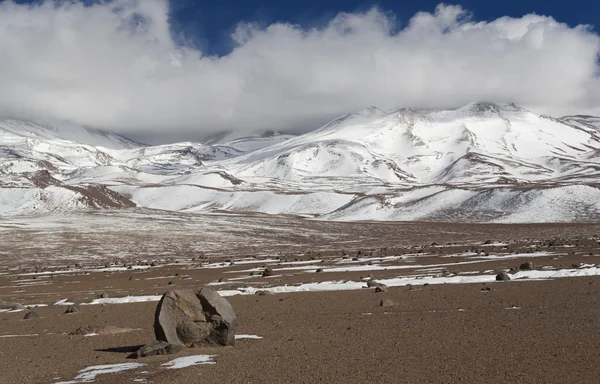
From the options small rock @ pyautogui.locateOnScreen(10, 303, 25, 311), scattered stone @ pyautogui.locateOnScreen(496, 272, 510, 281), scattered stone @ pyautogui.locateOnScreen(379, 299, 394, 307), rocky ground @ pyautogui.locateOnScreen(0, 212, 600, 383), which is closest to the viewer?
rocky ground @ pyautogui.locateOnScreen(0, 212, 600, 383)

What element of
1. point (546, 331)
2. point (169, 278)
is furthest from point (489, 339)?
point (169, 278)

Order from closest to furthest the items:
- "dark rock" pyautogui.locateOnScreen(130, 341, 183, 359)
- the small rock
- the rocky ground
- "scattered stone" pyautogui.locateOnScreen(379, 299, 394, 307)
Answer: the rocky ground → "dark rock" pyautogui.locateOnScreen(130, 341, 183, 359) → "scattered stone" pyautogui.locateOnScreen(379, 299, 394, 307) → the small rock

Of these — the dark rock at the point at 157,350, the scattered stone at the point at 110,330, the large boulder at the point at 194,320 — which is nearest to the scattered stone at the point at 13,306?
the scattered stone at the point at 110,330

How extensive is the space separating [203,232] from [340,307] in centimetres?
8563

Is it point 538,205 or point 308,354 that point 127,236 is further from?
point 308,354

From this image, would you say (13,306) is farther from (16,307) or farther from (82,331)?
(82,331)

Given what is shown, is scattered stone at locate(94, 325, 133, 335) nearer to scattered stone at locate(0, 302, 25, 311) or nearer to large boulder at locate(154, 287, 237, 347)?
large boulder at locate(154, 287, 237, 347)

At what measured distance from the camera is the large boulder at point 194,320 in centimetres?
1891

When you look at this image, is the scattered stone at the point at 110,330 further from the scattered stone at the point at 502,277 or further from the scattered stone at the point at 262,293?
the scattered stone at the point at 502,277

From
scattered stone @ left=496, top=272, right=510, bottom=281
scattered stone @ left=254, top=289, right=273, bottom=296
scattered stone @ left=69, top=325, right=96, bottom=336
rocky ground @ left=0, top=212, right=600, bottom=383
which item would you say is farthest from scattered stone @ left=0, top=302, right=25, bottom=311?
scattered stone @ left=496, top=272, right=510, bottom=281

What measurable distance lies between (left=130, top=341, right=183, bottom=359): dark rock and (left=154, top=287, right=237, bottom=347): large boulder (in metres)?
0.64

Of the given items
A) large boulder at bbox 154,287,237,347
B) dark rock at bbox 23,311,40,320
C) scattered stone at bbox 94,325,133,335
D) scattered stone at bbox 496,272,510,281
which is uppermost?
large boulder at bbox 154,287,237,347

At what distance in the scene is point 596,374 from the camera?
1331 cm

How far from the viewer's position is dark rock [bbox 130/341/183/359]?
17922 mm
